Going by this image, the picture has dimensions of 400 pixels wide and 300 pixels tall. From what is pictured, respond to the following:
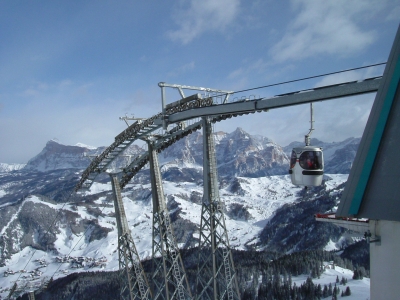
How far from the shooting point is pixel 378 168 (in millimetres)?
5867

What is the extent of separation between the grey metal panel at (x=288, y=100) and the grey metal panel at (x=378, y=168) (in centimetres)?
604

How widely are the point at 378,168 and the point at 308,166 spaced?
435 cm

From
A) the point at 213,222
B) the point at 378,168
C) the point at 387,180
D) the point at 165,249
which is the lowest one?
the point at 165,249

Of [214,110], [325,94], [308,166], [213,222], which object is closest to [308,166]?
[308,166]

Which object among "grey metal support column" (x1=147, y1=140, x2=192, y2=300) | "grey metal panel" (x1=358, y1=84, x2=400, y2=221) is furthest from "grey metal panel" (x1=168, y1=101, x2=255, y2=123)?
"grey metal panel" (x1=358, y1=84, x2=400, y2=221)

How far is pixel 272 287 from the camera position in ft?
388

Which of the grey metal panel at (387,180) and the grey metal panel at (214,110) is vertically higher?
the grey metal panel at (214,110)

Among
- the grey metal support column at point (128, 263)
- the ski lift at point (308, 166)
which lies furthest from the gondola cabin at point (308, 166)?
the grey metal support column at point (128, 263)

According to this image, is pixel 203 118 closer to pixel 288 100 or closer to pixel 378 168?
pixel 288 100

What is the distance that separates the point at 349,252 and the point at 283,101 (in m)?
180

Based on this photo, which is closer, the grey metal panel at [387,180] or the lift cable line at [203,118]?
the grey metal panel at [387,180]

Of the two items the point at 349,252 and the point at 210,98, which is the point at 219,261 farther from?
the point at 349,252

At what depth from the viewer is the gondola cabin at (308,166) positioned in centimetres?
1021

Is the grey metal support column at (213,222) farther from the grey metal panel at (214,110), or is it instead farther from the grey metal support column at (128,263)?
the grey metal support column at (128,263)
